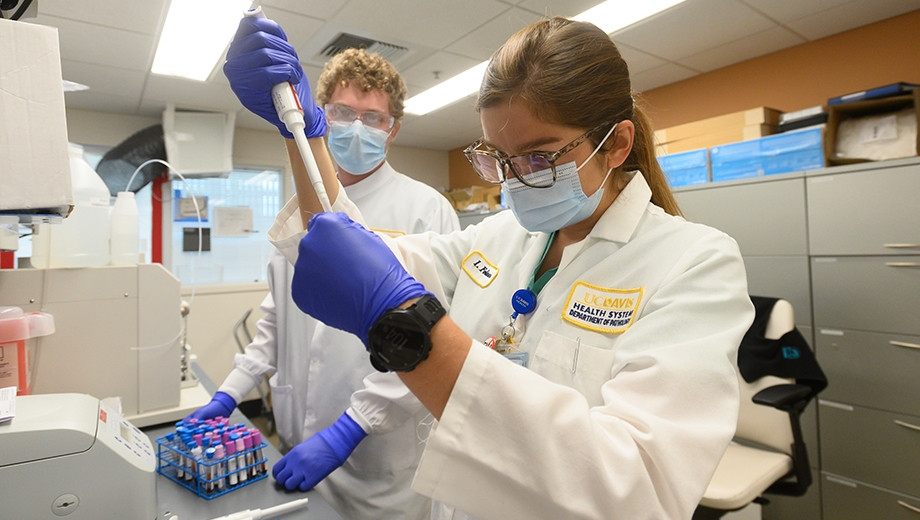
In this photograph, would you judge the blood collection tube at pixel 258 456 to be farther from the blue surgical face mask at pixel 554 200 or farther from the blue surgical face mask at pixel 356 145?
the blue surgical face mask at pixel 356 145

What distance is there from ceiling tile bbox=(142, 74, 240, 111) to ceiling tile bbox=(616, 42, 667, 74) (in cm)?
278

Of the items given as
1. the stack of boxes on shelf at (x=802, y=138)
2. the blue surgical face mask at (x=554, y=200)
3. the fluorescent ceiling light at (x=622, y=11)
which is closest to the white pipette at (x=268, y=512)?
the blue surgical face mask at (x=554, y=200)

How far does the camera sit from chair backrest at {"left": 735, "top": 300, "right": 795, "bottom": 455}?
1964 mm

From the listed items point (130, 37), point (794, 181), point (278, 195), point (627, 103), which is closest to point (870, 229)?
point (794, 181)

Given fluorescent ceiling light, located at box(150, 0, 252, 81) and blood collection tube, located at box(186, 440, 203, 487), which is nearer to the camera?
blood collection tube, located at box(186, 440, 203, 487)

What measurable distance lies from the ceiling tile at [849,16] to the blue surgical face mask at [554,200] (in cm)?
278

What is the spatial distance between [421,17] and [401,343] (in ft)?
8.15

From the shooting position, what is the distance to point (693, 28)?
9.14ft

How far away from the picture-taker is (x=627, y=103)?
0.85 m

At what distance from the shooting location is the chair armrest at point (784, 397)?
179 cm

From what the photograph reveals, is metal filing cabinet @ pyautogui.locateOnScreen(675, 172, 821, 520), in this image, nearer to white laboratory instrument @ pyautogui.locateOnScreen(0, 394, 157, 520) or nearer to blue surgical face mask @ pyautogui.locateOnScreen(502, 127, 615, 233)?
blue surgical face mask @ pyautogui.locateOnScreen(502, 127, 615, 233)

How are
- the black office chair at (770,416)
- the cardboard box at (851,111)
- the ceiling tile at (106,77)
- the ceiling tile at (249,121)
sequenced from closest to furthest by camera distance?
1. the black office chair at (770,416)
2. the cardboard box at (851,111)
3. the ceiling tile at (106,77)
4. the ceiling tile at (249,121)

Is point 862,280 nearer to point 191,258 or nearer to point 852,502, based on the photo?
point 852,502

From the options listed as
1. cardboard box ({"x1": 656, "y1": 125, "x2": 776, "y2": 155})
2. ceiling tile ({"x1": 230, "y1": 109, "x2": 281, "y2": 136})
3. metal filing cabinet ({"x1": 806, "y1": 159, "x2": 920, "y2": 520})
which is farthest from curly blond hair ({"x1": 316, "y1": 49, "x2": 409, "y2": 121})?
ceiling tile ({"x1": 230, "y1": 109, "x2": 281, "y2": 136})
